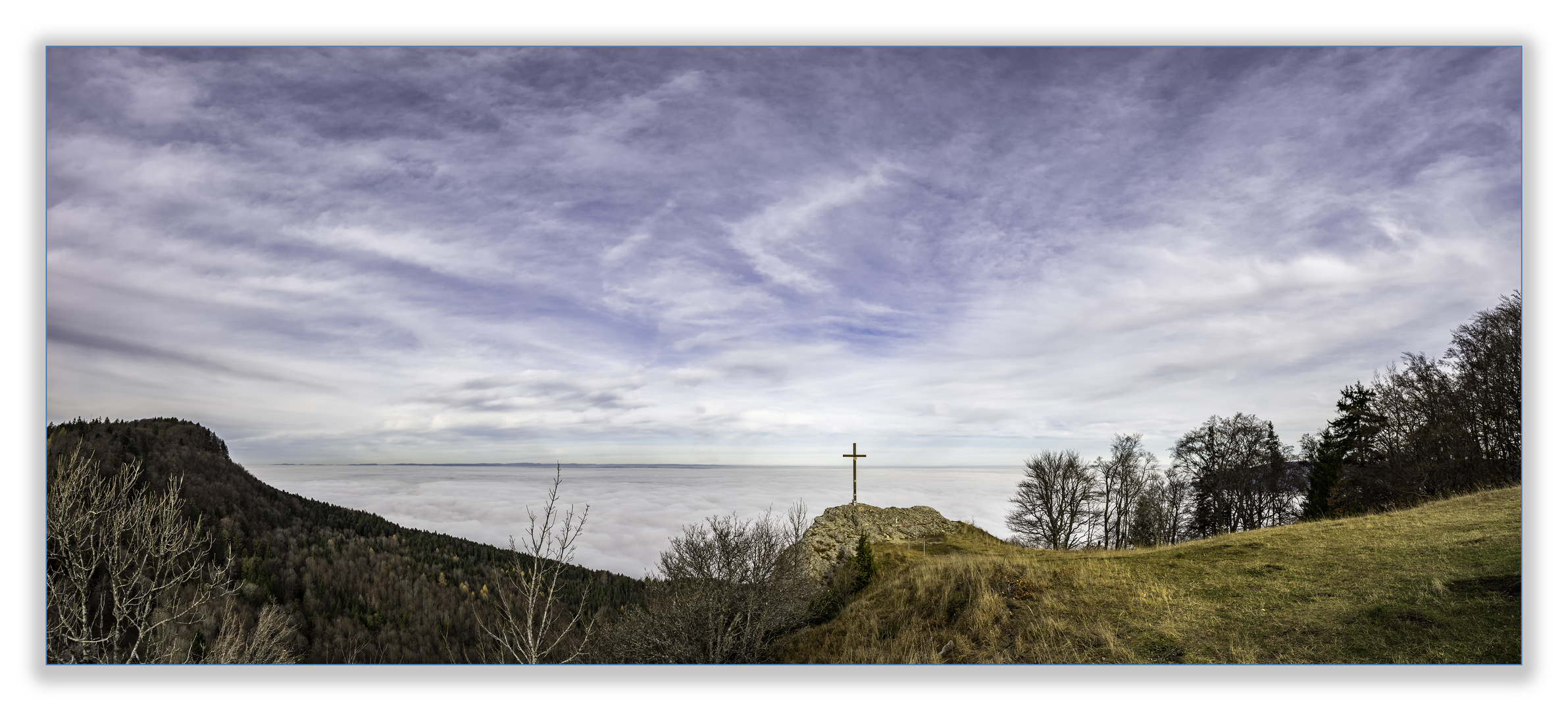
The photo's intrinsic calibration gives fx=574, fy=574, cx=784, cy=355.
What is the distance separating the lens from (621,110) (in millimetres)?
8008

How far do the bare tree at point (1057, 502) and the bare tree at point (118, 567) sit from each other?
31714mm

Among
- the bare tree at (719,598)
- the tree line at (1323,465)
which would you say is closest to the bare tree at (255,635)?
the bare tree at (719,598)

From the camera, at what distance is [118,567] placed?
29.4ft

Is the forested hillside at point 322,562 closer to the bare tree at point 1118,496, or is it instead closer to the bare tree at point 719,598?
A: the bare tree at point 719,598

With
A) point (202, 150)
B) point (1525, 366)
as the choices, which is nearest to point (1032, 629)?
point (1525, 366)

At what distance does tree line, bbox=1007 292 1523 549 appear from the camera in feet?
31.6

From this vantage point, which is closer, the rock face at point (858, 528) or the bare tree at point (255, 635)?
the bare tree at point (255, 635)

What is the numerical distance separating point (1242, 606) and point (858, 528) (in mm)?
14637

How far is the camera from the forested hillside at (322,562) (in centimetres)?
749

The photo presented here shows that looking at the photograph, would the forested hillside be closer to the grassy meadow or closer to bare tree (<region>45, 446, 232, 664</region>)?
bare tree (<region>45, 446, 232, 664</region>)

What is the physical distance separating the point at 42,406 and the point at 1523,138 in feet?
54.1

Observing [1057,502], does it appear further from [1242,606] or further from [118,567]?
[118,567]

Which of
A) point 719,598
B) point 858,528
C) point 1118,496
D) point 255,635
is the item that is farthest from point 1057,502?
point 255,635

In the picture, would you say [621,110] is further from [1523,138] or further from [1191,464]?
[1191,464]
